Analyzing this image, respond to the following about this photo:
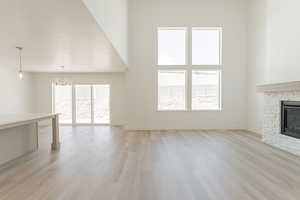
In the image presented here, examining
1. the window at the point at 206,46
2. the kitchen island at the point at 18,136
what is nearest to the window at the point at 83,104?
the kitchen island at the point at 18,136

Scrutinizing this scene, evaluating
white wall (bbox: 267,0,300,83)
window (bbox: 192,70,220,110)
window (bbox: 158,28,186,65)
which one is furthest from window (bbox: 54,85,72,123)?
white wall (bbox: 267,0,300,83)

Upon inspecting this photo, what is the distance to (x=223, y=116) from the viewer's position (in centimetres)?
700

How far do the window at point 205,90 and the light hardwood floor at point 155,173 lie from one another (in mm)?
2336

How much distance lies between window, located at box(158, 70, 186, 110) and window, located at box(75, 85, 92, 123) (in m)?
3.14

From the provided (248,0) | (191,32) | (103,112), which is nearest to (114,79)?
(103,112)

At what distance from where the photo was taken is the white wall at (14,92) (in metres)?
6.89

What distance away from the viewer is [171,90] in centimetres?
718

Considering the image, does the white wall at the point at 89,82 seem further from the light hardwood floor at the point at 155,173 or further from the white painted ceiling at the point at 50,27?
the white painted ceiling at the point at 50,27

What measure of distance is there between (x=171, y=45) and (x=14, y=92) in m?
6.20

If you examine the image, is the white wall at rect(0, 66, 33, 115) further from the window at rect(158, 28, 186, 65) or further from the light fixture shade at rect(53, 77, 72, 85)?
the window at rect(158, 28, 186, 65)

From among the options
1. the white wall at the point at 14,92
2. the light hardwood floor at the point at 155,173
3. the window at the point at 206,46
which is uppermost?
the window at the point at 206,46

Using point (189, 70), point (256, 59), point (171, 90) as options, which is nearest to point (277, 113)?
point (256, 59)

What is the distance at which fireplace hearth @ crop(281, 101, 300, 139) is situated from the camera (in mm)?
4164

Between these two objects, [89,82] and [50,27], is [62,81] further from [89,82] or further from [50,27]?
[50,27]
